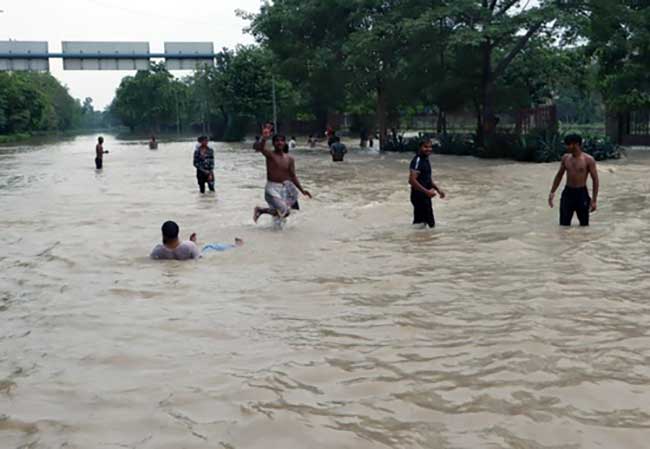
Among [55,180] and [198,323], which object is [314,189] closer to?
[55,180]

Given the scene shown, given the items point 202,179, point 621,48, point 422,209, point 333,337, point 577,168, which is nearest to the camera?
point 333,337

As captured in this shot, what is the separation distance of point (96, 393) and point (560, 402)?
304cm

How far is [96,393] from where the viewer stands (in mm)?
4840

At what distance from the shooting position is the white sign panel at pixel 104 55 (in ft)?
189

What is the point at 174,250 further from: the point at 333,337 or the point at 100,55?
the point at 100,55

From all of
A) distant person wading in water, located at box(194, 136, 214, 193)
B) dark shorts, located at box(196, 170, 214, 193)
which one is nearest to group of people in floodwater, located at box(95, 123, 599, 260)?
distant person wading in water, located at box(194, 136, 214, 193)

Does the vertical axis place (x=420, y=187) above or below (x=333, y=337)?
above

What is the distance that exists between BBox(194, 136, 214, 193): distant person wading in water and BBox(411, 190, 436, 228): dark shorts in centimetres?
645

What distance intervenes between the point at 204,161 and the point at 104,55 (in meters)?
45.5

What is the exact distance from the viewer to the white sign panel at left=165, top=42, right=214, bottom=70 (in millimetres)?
60531

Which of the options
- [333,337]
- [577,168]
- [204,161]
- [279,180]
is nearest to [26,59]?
[204,161]

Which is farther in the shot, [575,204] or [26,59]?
[26,59]

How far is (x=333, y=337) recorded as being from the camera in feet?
19.5

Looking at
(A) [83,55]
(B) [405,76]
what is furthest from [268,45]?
(A) [83,55]
